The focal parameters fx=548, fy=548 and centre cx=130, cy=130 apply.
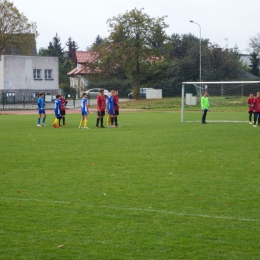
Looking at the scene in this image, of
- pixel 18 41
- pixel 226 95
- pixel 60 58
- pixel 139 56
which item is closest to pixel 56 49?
pixel 60 58

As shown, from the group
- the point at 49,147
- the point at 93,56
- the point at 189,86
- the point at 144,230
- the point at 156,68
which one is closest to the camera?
the point at 144,230

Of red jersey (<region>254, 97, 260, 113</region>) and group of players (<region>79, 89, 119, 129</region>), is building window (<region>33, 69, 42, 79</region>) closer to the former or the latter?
group of players (<region>79, 89, 119, 129</region>)

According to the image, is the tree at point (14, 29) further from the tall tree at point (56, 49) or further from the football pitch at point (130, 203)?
the football pitch at point (130, 203)

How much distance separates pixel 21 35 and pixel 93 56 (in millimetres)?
16141

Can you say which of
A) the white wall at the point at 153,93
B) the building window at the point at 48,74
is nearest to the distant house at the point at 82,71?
the building window at the point at 48,74

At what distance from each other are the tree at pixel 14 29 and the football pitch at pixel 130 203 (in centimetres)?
5390

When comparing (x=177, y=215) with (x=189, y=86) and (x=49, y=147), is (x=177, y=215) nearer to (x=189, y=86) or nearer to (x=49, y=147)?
(x=49, y=147)

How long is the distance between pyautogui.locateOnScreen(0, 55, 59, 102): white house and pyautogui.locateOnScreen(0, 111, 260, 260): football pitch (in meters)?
49.9

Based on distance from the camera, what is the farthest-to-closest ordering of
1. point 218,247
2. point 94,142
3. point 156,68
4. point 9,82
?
point 156,68, point 9,82, point 94,142, point 218,247

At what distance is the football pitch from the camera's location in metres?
7.04

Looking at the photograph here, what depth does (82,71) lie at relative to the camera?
89250 millimetres

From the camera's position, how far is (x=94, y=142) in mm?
20062

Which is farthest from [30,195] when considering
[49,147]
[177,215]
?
[49,147]

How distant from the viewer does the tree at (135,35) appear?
61.4 metres
